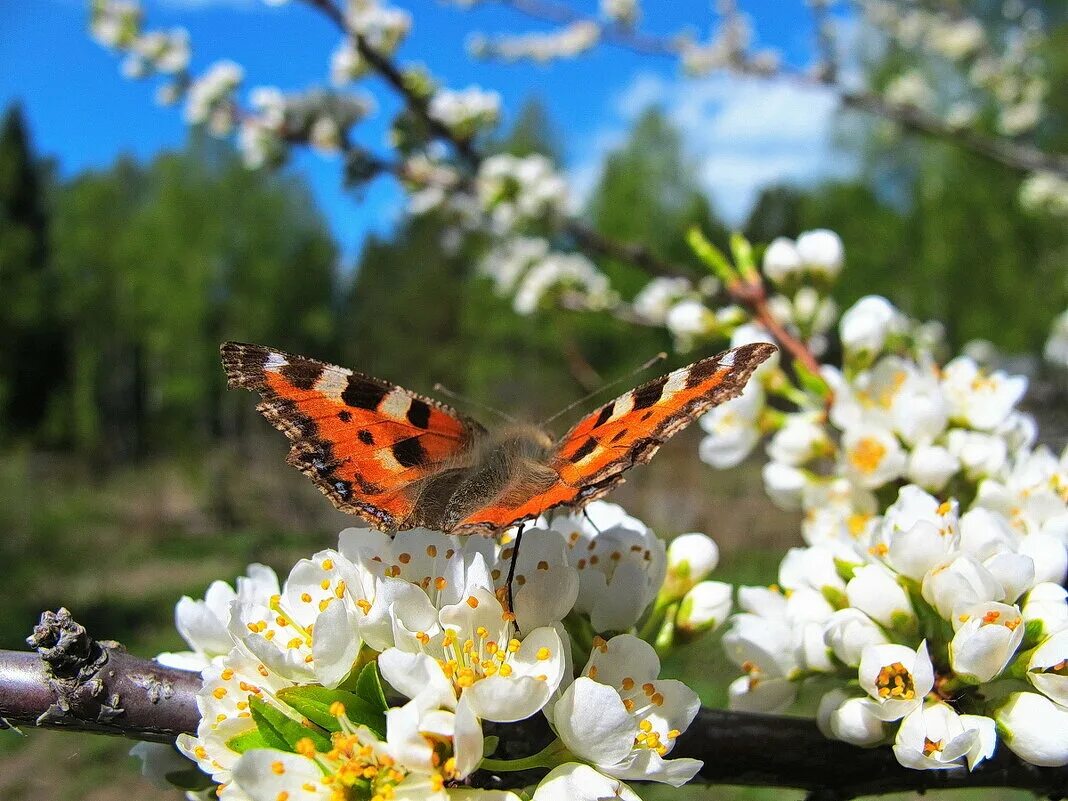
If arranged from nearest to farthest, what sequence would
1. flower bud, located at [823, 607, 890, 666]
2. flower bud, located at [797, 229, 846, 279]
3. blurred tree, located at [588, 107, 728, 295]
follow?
flower bud, located at [823, 607, 890, 666] → flower bud, located at [797, 229, 846, 279] → blurred tree, located at [588, 107, 728, 295]

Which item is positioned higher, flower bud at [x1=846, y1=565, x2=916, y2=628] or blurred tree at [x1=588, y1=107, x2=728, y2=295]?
blurred tree at [x1=588, y1=107, x2=728, y2=295]

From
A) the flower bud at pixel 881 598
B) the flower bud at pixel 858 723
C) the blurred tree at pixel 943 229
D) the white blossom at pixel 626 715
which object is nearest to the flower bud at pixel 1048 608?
the flower bud at pixel 881 598

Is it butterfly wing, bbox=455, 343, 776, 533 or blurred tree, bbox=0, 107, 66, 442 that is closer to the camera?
butterfly wing, bbox=455, 343, 776, 533

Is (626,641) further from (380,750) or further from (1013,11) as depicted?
(1013,11)

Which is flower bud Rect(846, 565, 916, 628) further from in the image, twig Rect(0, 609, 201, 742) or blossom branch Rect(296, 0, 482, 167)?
blossom branch Rect(296, 0, 482, 167)

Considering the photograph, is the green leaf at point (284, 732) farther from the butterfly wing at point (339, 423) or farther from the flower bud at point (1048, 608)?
the flower bud at point (1048, 608)

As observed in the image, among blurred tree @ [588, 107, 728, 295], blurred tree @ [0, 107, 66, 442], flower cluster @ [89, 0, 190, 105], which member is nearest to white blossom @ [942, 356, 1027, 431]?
flower cluster @ [89, 0, 190, 105]

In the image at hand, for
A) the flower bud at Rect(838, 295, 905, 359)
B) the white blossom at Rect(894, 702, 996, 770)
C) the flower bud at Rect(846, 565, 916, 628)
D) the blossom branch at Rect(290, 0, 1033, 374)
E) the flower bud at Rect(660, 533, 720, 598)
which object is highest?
the blossom branch at Rect(290, 0, 1033, 374)
